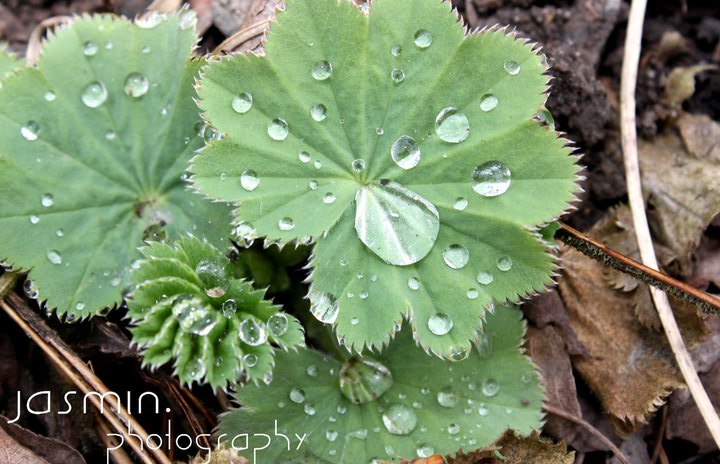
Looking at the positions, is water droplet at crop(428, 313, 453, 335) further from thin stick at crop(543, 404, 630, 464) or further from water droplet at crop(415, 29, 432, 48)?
water droplet at crop(415, 29, 432, 48)

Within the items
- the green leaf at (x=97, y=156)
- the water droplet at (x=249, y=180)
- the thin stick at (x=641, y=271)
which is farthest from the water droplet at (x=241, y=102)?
the thin stick at (x=641, y=271)

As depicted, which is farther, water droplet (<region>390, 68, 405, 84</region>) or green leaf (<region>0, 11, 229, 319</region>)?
green leaf (<region>0, 11, 229, 319</region>)

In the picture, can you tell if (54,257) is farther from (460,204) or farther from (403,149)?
(460,204)

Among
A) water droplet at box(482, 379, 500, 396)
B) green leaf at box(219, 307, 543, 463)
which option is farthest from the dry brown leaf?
water droplet at box(482, 379, 500, 396)

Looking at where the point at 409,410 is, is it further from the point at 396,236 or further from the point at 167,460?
the point at 167,460

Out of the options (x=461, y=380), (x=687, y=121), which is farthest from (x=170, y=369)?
(x=687, y=121)

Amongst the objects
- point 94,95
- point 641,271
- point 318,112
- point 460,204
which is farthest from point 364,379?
point 94,95
